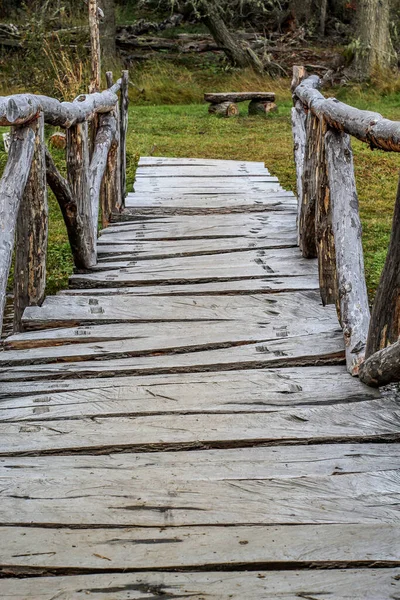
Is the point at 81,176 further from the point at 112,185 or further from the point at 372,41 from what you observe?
the point at 372,41

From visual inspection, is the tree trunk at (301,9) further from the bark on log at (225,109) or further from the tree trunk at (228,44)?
the bark on log at (225,109)

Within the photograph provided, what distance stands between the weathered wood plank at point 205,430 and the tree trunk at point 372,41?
15.6m

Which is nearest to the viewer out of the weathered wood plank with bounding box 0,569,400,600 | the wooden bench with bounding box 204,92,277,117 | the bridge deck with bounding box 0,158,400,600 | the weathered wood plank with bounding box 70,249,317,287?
the weathered wood plank with bounding box 0,569,400,600

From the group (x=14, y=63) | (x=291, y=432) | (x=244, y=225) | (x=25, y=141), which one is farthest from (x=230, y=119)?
(x=291, y=432)

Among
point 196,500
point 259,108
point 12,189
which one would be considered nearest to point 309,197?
point 12,189

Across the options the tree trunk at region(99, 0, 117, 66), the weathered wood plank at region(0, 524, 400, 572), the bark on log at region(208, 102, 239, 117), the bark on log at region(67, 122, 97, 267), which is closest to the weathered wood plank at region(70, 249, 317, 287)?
the bark on log at region(67, 122, 97, 267)

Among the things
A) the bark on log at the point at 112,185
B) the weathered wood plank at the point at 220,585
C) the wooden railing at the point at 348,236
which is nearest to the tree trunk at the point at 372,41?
the bark on log at the point at 112,185

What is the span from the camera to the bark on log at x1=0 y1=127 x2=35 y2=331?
3.39m

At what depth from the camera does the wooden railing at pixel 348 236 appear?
3088 millimetres

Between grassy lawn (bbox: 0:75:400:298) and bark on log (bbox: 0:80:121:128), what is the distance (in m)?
1.35

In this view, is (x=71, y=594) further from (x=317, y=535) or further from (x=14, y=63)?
(x=14, y=63)

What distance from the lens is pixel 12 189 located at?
362 cm

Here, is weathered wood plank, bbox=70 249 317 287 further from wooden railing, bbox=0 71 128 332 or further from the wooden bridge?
wooden railing, bbox=0 71 128 332

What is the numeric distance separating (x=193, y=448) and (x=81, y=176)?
293 centimetres
